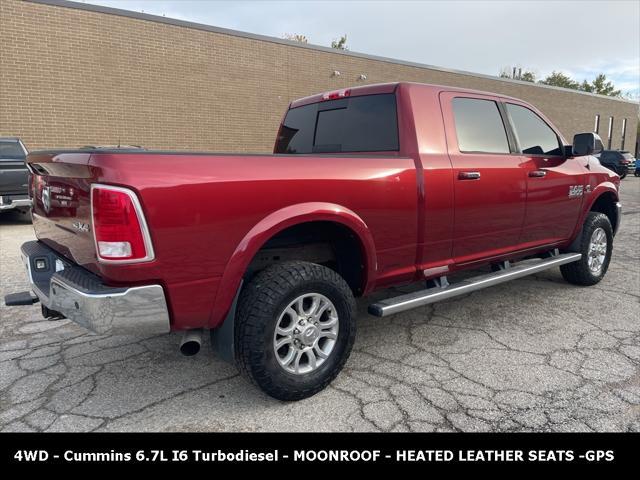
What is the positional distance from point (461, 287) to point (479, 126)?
135cm

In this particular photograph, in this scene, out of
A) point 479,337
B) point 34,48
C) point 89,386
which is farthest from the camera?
point 34,48

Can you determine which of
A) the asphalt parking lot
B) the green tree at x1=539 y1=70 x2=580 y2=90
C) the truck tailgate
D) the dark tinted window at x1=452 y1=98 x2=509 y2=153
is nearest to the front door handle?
the dark tinted window at x1=452 y1=98 x2=509 y2=153

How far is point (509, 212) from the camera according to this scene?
3945 millimetres

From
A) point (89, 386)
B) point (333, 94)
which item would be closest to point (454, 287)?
point (333, 94)

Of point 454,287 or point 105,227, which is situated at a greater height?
point 105,227

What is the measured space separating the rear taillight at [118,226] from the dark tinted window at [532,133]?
340cm

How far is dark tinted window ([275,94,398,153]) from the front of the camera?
3.47 m

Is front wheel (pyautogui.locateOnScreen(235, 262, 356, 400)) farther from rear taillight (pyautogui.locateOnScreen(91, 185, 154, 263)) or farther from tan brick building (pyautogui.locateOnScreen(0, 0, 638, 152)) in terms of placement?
tan brick building (pyautogui.locateOnScreen(0, 0, 638, 152))

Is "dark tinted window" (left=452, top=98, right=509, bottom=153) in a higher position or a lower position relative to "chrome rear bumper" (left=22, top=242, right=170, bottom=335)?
higher

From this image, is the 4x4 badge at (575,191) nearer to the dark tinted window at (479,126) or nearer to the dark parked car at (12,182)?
the dark tinted window at (479,126)

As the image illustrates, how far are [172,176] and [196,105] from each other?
1200 cm

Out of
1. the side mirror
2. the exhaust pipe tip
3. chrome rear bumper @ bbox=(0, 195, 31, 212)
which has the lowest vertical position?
chrome rear bumper @ bbox=(0, 195, 31, 212)

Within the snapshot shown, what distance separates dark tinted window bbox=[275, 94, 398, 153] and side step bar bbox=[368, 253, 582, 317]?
42.4 inches
